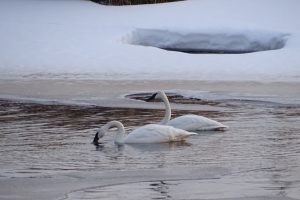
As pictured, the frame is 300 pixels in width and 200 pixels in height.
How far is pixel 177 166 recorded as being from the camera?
931 centimetres

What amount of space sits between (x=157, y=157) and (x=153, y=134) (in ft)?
3.00

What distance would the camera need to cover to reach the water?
26.9 ft

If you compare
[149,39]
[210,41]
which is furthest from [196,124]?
[149,39]

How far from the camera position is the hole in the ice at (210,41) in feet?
72.8

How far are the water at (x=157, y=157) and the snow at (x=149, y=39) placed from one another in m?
5.08

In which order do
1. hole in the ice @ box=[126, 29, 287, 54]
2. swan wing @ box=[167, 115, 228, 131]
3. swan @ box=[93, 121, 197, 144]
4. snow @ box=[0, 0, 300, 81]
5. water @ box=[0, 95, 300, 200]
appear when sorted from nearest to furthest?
water @ box=[0, 95, 300, 200], swan @ box=[93, 121, 197, 144], swan wing @ box=[167, 115, 228, 131], snow @ box=[0, 0, 300, 81], hole in the ice @ box=[126, 29, 287, 54]

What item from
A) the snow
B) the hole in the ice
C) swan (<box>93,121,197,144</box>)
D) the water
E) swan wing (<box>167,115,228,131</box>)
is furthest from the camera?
the hole in the ice

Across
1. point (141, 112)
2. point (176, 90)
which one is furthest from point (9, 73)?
point (141, 112)

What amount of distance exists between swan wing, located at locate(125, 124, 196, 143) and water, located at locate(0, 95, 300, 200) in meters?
0.11

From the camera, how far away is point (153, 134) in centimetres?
1084

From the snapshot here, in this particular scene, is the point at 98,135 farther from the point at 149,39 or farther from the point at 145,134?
the point at 149,39

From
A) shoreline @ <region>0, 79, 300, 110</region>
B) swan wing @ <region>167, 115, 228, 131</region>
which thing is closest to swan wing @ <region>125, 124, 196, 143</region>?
swan wing @ <region>167, 115, 228, 131</region>

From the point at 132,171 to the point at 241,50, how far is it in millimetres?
13438

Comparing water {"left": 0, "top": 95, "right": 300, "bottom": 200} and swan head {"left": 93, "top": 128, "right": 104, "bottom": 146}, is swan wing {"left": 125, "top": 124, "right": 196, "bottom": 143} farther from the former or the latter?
swan head {"left": 93, "top": 128, "right": 104, "bottom": 146}
